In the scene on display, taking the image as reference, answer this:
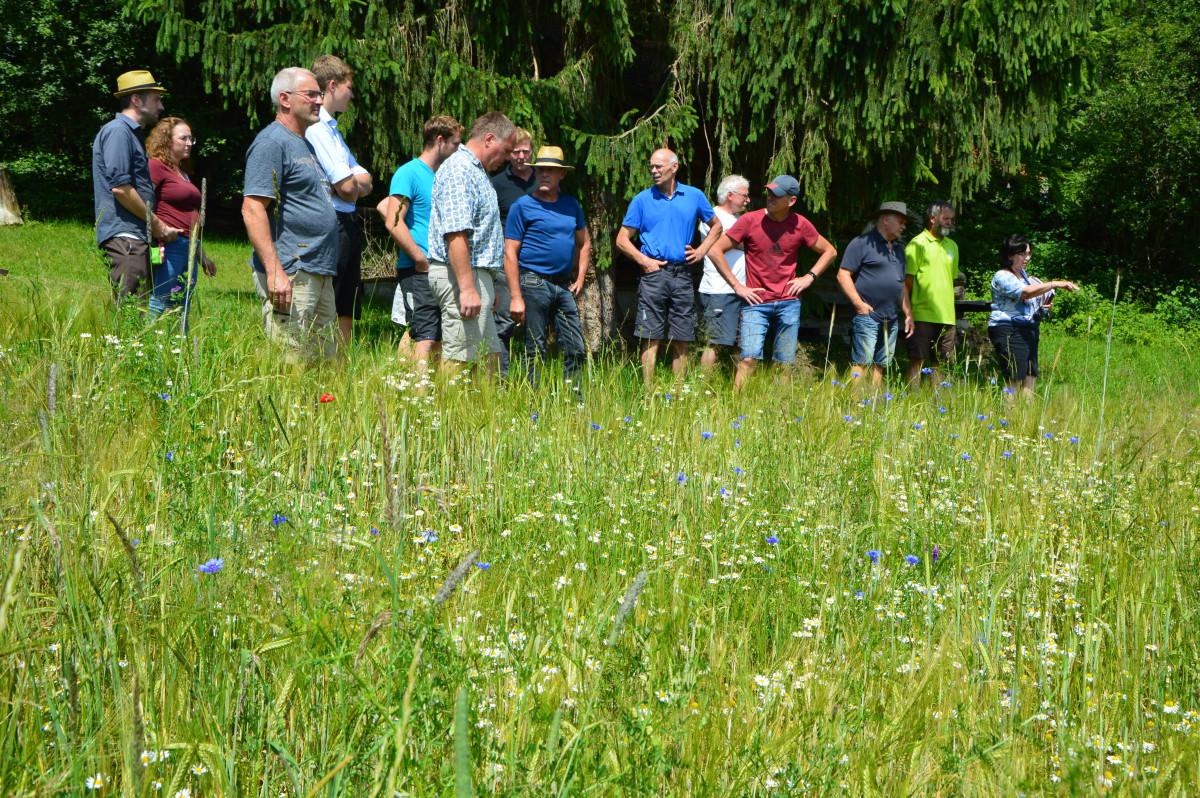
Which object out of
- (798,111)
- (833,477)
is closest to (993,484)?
(833,477)

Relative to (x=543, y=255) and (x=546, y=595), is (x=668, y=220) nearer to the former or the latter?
(x=543, y=255)

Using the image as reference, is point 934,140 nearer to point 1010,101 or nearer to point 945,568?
point 1010,101

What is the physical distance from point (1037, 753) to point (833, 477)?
1.80 metres

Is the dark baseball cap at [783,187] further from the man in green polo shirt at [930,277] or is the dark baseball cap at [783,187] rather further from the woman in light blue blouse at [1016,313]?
the woman in light blue blouse at [1016,313]

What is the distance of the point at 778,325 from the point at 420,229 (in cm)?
283

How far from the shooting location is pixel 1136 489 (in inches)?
161

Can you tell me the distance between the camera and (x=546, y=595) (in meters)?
2.61

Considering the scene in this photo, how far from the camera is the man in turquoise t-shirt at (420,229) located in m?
5.66

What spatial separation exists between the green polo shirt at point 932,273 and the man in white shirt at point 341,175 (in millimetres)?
4378

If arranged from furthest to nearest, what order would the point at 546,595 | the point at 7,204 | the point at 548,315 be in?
1. the point at 7,204
2. the point at 548,315
3. the point at 546,595

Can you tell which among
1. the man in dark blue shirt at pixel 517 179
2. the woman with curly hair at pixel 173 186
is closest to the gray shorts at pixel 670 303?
the man in dark blue shirt at pixel 517 179

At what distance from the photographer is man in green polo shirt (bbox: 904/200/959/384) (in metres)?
→ 7.70

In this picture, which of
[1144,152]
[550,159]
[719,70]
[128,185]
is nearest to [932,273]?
[719,70]

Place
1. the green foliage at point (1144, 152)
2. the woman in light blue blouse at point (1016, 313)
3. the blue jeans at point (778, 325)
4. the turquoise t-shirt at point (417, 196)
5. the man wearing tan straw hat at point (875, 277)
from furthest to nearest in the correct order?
the green foliage at point (1144, 152) < the woman in light blue blouse at point (1016, 313) < the man wearing tan straw hat at point (875, 277) < the blue jeans at point (778, 325) < the turquoise t-shirt at point (417, 196)
